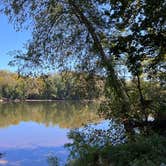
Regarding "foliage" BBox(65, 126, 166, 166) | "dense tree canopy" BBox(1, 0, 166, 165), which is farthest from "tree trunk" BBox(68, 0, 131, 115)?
"foliage" BBox(65, 126, 166, 166)

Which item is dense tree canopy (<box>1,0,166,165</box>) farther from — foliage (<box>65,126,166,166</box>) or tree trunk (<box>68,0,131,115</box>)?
foliage (<box>65,126,166,166</box>)

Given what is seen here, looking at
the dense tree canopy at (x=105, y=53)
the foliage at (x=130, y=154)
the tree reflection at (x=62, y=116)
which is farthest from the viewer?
the tree reflection at (x=62, y=116)

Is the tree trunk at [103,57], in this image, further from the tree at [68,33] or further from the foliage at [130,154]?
the foliage at [130,154]

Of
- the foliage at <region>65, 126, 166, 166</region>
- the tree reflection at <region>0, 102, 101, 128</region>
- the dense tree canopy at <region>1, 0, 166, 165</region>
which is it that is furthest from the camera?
the tree reflection at <region>0, 102, 101, 128</region>

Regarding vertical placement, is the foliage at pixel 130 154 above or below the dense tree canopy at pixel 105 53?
below

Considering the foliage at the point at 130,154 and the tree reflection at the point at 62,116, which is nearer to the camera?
the foliage at the point at 130,154

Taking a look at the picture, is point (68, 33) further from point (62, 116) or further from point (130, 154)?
point (62, 116)

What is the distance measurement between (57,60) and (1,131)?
18.4 meters

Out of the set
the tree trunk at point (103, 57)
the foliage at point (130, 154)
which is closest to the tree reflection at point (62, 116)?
the tree trunk at point (103, 57)

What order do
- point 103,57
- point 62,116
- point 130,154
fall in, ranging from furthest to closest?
point 62,116 < point 103,57 < point 130,154

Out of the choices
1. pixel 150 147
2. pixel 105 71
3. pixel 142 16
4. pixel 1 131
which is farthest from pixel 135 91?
pixel 1 131

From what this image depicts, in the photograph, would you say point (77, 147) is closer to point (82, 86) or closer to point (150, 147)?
point (150, 147)

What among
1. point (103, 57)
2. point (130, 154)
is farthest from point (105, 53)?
point (130, 154)

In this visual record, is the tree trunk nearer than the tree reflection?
Yes
